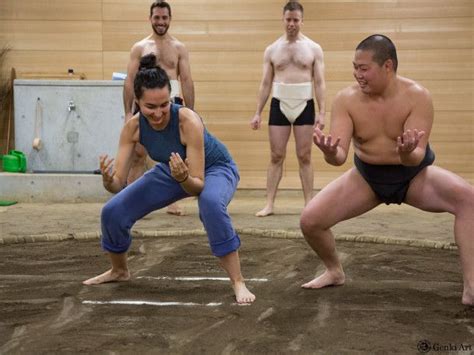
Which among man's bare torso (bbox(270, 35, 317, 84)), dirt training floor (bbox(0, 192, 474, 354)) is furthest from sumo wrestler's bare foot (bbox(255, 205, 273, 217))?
man's bare torso (bbox(270, 35, 317, 84))

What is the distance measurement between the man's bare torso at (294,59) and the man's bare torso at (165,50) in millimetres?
642

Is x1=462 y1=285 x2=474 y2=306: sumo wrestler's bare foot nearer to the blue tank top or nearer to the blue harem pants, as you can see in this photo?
the blue harem pants

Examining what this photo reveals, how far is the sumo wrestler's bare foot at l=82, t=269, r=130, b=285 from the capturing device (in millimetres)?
3088

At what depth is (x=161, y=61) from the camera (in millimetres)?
4949

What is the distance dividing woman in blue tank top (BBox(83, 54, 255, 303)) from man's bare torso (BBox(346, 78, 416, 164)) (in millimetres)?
514

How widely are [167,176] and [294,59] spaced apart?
7.86 feet

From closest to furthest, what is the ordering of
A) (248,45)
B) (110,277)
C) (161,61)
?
(110,277) < (161,61) < (248,45)

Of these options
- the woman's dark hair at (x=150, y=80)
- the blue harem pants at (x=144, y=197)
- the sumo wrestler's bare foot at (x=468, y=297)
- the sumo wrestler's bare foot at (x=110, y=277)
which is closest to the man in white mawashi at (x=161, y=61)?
the sumo wrestler's bare foot at (x=110, y=277)

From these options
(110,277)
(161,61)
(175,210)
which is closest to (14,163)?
(175,210)

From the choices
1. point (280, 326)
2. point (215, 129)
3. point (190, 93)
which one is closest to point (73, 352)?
point (280, 326)

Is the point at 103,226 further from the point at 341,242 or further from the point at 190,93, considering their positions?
the point at 190,93

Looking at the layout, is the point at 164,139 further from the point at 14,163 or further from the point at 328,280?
the point at 14,163

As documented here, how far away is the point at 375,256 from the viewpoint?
3654 mm

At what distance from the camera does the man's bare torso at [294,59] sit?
5102 millimetres
